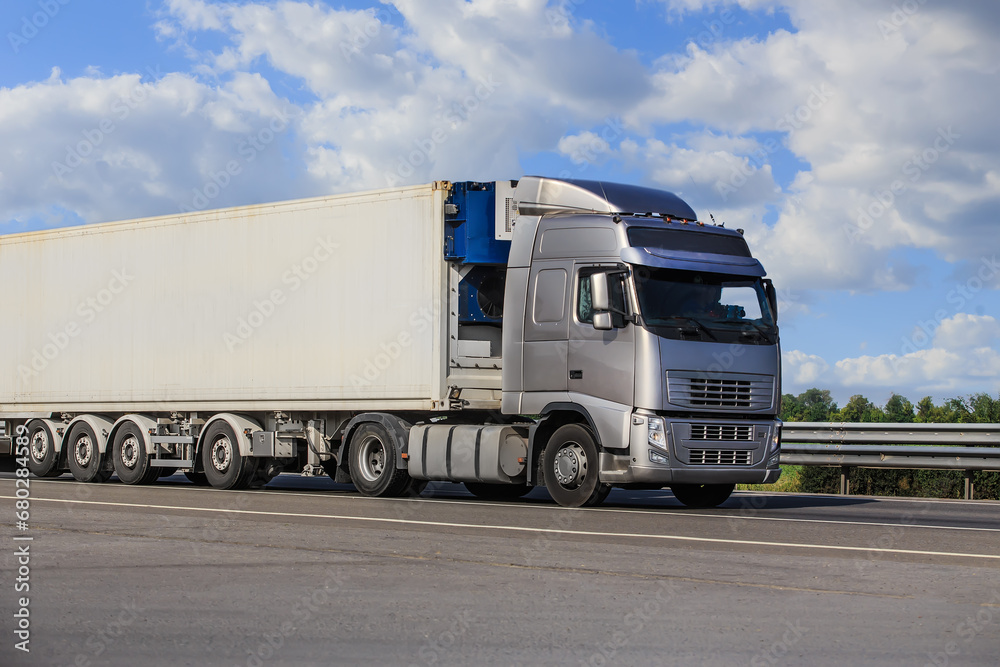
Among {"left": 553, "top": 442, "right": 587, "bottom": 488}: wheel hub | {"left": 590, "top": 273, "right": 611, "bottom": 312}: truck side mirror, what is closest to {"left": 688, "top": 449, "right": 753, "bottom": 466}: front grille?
{"left": 553, "top": 442, "right": 587, "bottom": 488}: wheel hub

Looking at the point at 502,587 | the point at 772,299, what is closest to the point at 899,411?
the point at 772,299

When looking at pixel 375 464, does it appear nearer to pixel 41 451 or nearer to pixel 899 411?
pixel 41 451

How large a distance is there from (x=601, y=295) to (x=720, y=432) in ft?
6.97

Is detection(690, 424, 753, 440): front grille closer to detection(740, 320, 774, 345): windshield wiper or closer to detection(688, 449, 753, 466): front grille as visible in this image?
detection(688, 449, 753, 466): front grille

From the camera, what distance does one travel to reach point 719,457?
47.0 ft

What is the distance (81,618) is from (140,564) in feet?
7.74

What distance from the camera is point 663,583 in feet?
27.0

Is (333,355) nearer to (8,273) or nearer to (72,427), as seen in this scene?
(72,427)

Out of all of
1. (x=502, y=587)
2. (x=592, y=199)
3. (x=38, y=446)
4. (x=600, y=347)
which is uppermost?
(x=592, y=199)

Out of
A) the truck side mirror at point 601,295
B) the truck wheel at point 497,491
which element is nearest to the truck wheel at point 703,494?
the truck wheel at point 497,491

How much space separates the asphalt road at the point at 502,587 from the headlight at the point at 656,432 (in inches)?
32.3

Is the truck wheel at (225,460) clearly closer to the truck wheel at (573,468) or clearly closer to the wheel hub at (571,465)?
the truck wheel at (573,468)

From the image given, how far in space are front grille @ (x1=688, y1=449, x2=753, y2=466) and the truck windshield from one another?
1.30m

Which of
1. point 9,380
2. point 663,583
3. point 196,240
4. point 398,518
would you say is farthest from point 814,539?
point 9,380
